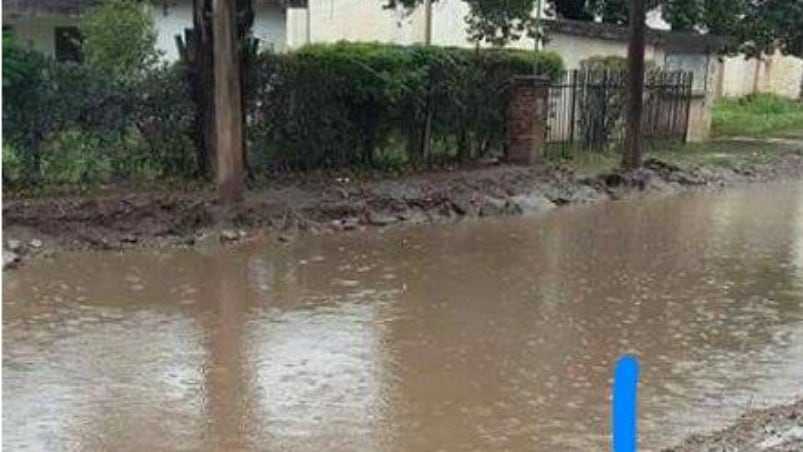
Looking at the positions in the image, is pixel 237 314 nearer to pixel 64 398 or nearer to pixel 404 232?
pixel 64 398

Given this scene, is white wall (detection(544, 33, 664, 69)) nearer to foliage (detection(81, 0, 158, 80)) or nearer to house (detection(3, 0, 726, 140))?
house (detection(3, 0, 726, 140))

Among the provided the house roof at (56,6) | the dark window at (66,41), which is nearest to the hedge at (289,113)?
the house roof at (56,6)

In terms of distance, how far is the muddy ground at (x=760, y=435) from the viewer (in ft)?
18.4

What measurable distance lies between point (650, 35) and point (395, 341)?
18.8 metres

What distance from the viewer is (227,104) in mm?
13523

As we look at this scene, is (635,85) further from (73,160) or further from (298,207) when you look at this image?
(73,160)

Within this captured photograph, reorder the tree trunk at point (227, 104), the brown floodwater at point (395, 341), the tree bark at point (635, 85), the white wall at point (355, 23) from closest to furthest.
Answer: the brown floodwater at point (395, 341), the tree trunk at point (227, 104), the tree bark at point (635, 85), the white wall at point (355, 23)

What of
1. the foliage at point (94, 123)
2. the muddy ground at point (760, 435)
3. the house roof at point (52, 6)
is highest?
the house roof at point (52, 6)

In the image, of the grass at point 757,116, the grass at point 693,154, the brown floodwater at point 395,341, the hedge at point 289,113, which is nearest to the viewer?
the brown floodwater at point 395,341

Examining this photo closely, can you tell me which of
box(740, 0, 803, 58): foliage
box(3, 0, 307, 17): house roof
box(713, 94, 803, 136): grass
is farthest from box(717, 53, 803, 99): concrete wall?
box(3, 0, 307, 17): house roof

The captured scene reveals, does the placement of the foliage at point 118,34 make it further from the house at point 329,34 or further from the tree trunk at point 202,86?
the tree trunk at point 202,86

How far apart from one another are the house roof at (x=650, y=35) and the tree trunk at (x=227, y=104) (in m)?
13.2

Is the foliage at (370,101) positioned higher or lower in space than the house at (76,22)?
lower

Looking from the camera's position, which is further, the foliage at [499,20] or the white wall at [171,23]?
the white wall at [171,23]
